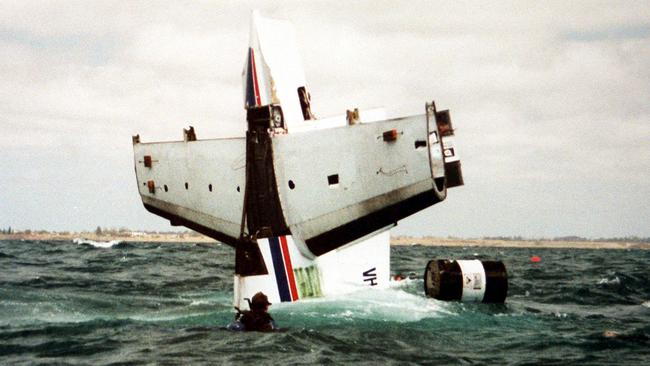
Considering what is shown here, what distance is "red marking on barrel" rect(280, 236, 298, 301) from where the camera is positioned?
15.9 metres

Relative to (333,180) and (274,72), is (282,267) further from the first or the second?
(274,72)

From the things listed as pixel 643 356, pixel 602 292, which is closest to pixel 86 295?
pixel 643 356

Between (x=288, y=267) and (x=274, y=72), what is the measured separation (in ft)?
18.3

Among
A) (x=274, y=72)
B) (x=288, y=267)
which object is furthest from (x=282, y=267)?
(x=274, y=72)

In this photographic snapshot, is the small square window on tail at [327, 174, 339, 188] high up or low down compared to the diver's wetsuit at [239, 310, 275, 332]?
up

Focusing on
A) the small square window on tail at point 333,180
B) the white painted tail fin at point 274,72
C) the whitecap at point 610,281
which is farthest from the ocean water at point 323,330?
the whitecap at point 610,281

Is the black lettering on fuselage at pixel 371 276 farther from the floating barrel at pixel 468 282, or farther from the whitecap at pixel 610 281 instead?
the whitecap at pixel 610 281

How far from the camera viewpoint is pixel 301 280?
16.1 metres

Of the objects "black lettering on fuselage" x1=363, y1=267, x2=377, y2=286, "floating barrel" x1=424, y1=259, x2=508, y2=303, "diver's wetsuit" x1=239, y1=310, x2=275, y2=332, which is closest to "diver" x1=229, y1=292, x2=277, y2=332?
"diver's wetsuit" x1=239, y1=310, x2=275, y2=332

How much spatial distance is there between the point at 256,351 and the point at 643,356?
6.80m

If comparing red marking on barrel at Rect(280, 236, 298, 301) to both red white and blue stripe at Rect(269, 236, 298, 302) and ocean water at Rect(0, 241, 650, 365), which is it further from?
ocean water at Rect(0, 241, 650, 365)

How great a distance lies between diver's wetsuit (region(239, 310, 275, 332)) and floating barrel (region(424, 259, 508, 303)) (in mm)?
6537

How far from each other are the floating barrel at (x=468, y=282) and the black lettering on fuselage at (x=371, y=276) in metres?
1.67

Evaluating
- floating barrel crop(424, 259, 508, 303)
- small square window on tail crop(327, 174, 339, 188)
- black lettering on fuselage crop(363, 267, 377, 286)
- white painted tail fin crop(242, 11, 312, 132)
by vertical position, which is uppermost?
white painted tail fin crop(242, 11, 312, 132)
